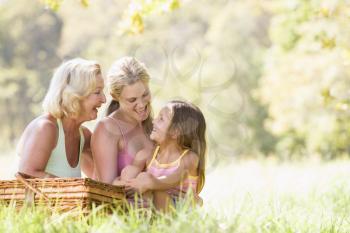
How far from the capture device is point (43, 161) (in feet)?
13.3

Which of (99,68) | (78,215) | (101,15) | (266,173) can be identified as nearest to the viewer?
(78,215)

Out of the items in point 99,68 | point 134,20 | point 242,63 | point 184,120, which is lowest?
point 184,120

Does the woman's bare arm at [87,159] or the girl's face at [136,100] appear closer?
the girl's face at [136,100]

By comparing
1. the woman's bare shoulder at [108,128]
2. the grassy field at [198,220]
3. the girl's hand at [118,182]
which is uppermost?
the woman's bare shoulder at [108,128]

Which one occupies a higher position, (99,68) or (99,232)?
(99,68)

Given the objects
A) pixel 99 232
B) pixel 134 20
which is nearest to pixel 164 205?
pixel 99 232

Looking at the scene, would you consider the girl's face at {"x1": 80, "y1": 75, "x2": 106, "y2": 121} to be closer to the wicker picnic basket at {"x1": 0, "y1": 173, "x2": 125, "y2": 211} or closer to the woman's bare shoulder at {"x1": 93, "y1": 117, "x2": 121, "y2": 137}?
the woman's bare shoulder at {"x1": 93, "y1": 117, "x2": 121, "y2": 137}

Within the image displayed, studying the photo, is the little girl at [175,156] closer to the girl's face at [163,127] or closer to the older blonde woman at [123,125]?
the girl's face at [163,127]

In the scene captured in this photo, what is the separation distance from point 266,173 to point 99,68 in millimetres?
7366

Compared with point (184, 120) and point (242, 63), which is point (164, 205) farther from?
point (242, 63)

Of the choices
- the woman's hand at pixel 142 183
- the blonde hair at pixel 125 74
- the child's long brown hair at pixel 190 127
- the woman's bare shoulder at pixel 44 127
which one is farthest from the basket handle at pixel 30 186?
the blonde hair at pixel 125 74

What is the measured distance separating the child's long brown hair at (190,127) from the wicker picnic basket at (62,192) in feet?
1.68

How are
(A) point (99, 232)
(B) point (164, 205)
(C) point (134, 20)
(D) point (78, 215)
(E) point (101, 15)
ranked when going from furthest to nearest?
(E) point (101, 15) → (C) point (134, 20) → (B) point (164, 205) → (D) point (78, 215) → (A) point (99, 232)

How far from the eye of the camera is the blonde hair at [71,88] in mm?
4121
